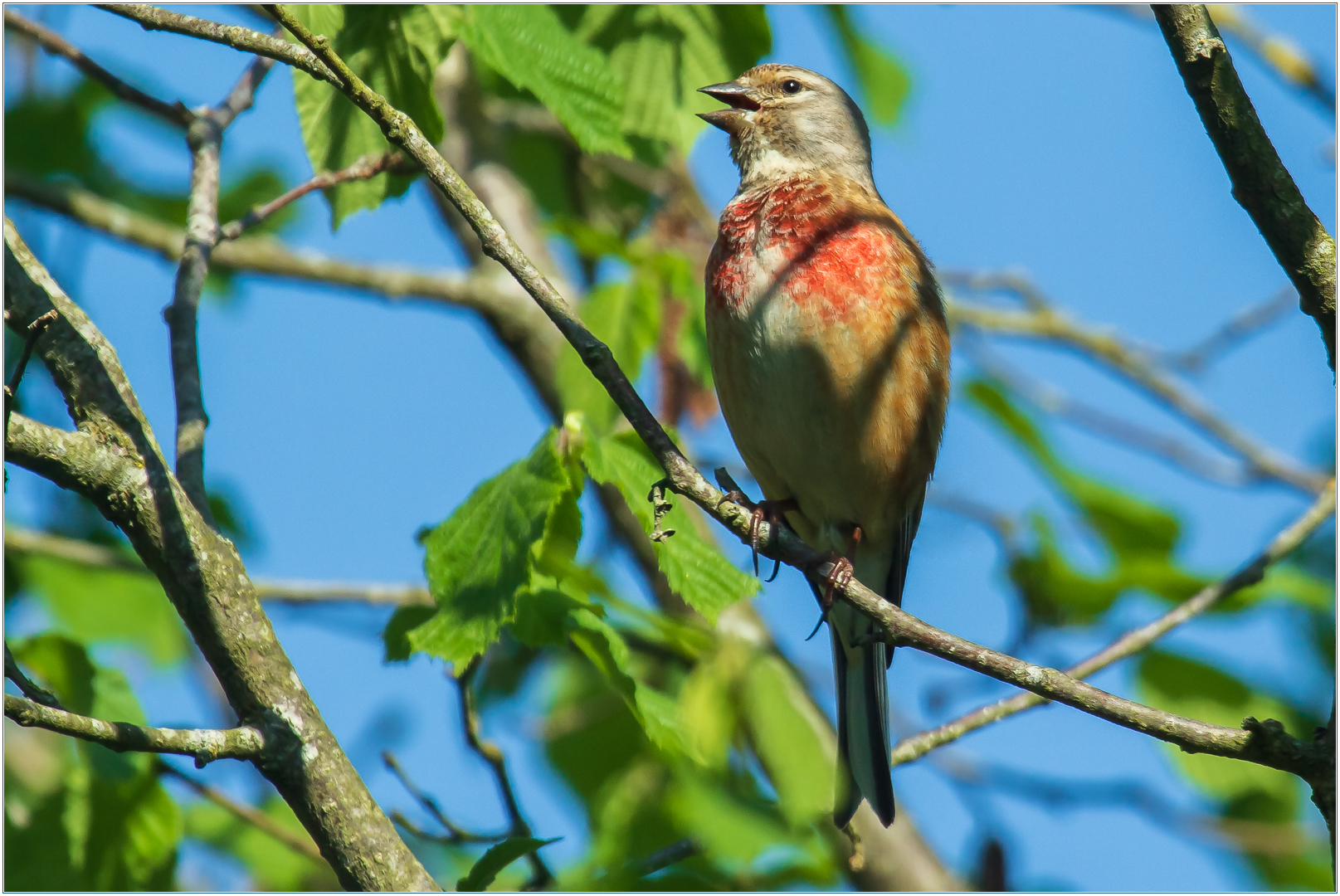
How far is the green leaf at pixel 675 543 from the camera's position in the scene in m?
3.75

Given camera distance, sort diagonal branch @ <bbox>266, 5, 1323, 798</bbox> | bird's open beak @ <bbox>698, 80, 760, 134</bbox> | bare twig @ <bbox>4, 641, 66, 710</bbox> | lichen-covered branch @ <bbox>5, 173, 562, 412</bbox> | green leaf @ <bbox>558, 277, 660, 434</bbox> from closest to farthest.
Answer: diagonal branch @ <bbox>266, 5, 1323, 798</bbox>, bare twig @ <bbox>4, 641, 66, 710</bbox>, green leaf @ <bbox>558, 277, 660, 434</bbox>, bird's open beak @ <bbox>698, 80, 760, 134</bbox>, lichen-covered branch @ <bbox>5, 173, 562, 412</bbox>

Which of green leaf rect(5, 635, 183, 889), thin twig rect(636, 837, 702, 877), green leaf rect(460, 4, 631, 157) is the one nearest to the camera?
thin twig rect(636, 837, 702, 877)

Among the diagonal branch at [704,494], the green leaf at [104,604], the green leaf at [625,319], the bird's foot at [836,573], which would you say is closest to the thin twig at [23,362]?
the diagonal branch at [704,494]

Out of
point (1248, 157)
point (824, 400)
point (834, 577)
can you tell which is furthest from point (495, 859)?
point (1248, 157)

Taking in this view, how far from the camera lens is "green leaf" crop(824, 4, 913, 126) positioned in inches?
260

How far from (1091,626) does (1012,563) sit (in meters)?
0.45

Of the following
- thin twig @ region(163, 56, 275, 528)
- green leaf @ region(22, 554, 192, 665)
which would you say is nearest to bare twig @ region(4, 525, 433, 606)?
green leaf @ region(22, 554, 192, 665)

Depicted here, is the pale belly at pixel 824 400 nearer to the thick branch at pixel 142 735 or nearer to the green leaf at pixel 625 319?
the green leaf at pixel 625 319

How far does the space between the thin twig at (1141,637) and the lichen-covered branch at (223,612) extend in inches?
68.8

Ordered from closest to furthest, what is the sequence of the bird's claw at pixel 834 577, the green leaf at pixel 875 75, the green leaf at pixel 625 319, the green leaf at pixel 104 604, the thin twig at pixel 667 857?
the bird's claw at pixel 834 577
the thin twig at pixel 667 857
the green leaf at pixel 625 319
the green leaf at pixel 104 604
the green leaf at pixel 875 75

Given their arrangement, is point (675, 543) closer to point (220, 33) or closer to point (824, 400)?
point (824, 400)

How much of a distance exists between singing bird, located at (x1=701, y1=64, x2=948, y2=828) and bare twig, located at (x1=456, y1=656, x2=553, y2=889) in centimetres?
114

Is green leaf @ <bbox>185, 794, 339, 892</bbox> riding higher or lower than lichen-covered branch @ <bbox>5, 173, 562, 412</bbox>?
lower

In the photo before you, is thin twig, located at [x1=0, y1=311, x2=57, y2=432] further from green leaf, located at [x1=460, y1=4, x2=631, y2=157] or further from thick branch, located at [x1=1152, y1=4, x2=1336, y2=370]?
thick branch, located at [x1=1152, y1=4, x2=1336, y2=370]
